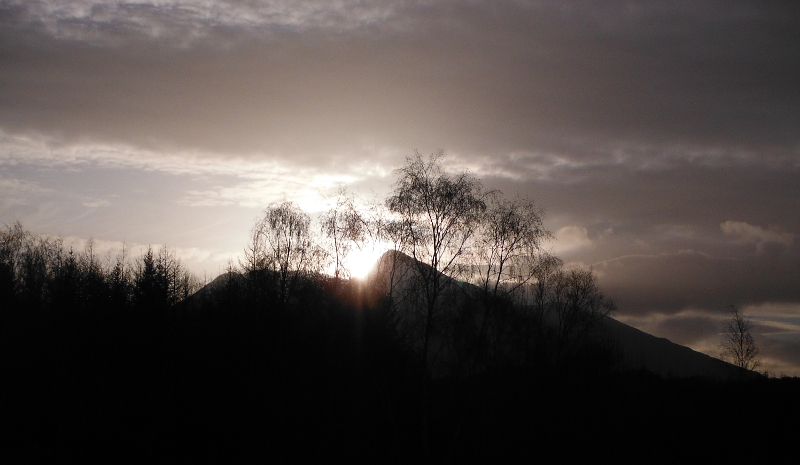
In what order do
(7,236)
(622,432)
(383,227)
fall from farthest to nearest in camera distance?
(7,236) → (622,432) → (383,227)

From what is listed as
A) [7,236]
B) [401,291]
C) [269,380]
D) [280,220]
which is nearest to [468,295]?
[401,291]

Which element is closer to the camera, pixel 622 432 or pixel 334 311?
pixel 334 311

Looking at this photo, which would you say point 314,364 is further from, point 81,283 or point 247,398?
point 81,283

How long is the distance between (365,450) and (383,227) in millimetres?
17053

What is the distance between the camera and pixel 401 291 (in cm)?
4297

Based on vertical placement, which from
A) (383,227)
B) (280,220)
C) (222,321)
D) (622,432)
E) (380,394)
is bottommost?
(622,432)

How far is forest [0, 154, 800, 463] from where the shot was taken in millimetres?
38719

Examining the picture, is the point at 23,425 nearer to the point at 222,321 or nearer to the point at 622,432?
the point at 222,321

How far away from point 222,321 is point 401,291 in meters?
16.7

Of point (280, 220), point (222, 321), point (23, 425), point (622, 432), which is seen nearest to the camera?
point (23, 425)

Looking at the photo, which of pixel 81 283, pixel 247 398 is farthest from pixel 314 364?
pixel 81 283

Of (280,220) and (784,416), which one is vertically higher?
(280,220)

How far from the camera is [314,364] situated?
44.8 m

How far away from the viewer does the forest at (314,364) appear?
38.7 m
